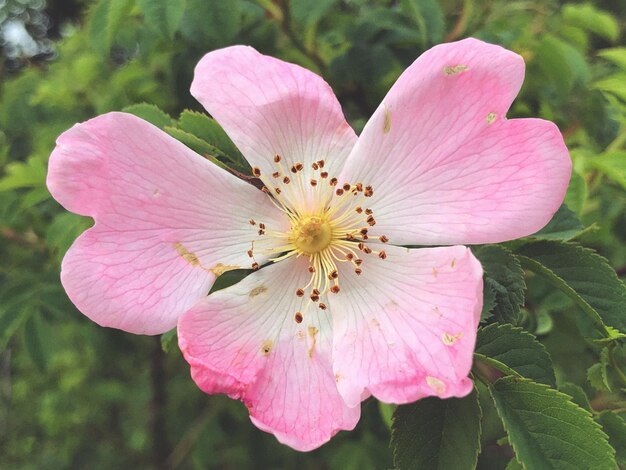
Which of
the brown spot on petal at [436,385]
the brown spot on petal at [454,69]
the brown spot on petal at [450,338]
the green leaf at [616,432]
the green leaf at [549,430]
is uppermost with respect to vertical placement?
the brown spot on petal at [454,69]

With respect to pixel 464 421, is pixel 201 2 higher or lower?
higher

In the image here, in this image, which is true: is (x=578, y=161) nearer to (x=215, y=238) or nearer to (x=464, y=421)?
(x=464, y=421)

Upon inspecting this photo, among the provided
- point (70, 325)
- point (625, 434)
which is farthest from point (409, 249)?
point (70, 325)

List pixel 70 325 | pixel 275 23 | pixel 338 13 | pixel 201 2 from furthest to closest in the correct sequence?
1. pixel 70 325
2. pixel 338 13
3. pixel 275 23
4. pixel 201 2

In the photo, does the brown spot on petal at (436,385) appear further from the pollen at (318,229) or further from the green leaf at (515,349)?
the pollen at (318,229)

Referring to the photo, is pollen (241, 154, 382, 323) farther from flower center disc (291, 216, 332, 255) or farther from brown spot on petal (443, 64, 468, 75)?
brown spot on petal (443, 64, 468, 75)

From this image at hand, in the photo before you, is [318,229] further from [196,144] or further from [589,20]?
[589,20]

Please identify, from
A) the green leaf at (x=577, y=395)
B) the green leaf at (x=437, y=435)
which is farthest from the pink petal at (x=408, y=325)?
the green leaf at (x=577, y=395)

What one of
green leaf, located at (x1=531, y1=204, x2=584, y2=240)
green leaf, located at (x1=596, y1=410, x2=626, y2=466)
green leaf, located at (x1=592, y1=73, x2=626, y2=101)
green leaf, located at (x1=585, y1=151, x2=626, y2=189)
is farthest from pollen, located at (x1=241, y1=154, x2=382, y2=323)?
green leaf, located at (x1=592, y1=73, x2=626, y2=101)
